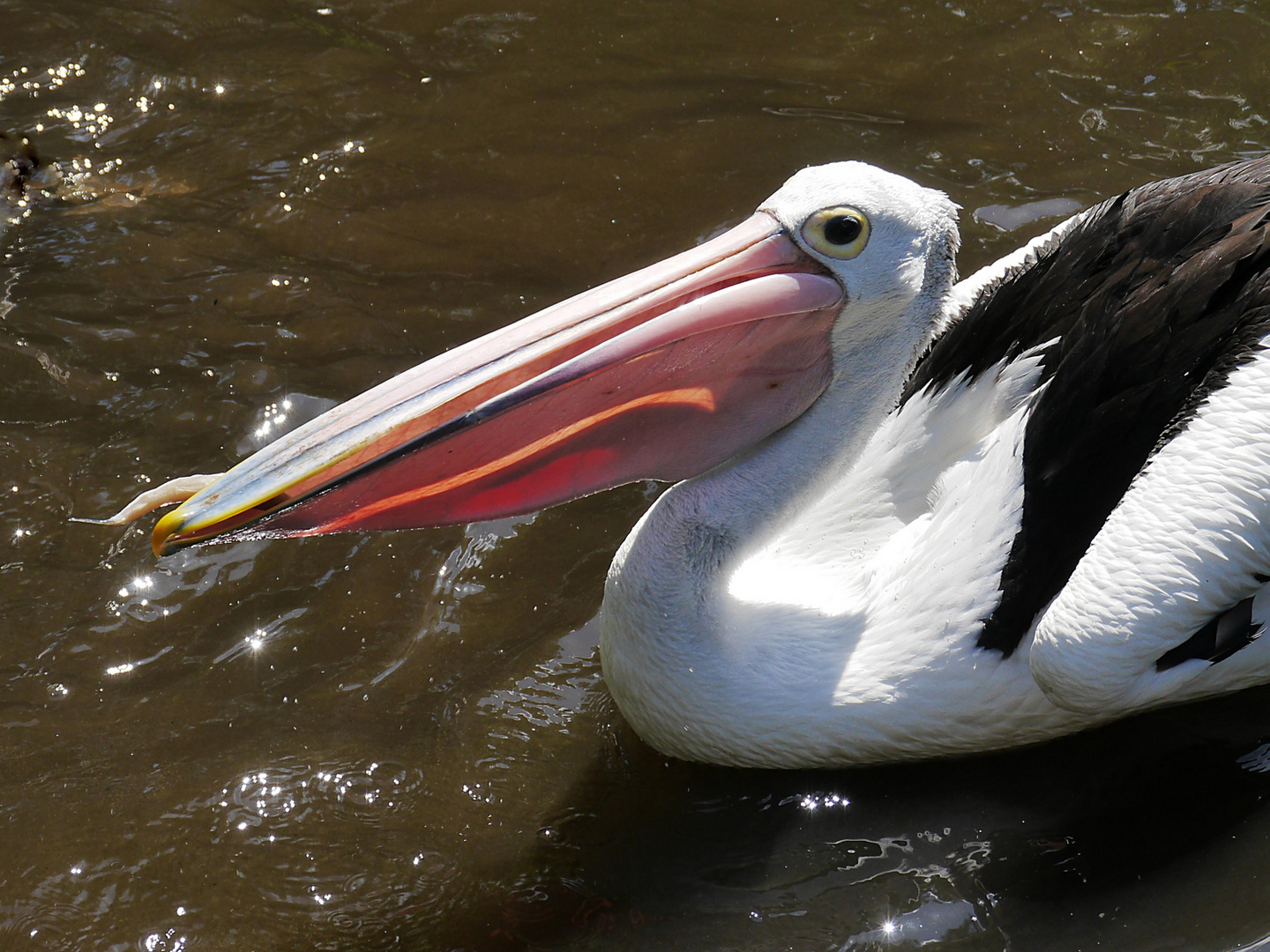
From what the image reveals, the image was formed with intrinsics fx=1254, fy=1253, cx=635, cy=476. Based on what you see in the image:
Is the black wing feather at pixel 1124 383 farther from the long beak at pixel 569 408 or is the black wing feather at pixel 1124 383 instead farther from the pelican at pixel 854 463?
the long beak at pixel 569 408

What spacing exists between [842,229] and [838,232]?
0.03 feet

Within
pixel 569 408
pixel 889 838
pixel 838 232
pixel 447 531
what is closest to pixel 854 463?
pixel 838 232

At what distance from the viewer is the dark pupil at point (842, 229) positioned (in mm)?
2482

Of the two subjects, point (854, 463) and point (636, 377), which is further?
point (854, 463)

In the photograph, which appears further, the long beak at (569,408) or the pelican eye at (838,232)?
the pelican eye at (838,232)

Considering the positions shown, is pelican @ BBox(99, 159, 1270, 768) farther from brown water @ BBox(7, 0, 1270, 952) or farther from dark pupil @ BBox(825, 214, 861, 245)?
brown water @ BBox(7, 0, 1270, 952)

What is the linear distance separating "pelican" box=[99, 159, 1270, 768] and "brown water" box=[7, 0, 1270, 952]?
9.8 inches

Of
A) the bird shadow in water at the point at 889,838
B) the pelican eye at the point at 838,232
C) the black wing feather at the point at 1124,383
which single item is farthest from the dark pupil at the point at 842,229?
the bird shadow in water at the point at 889,838

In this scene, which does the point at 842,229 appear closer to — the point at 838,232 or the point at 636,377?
the point at 838,232

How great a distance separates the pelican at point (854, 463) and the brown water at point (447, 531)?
0.25 metres

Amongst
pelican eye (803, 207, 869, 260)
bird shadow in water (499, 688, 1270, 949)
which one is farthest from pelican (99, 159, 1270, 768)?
bird shadow in water (499, 688, 1270, 949)

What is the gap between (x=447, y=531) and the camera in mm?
3463

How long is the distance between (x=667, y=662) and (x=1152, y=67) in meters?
3.60

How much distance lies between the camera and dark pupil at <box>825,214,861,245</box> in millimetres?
2482
